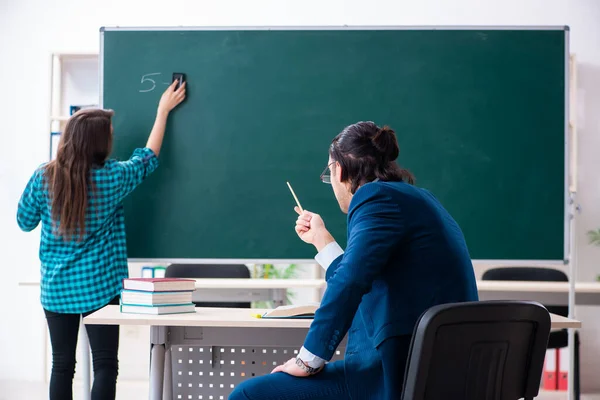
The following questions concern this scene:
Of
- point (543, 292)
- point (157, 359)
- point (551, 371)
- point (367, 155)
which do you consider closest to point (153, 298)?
point (157, 359)

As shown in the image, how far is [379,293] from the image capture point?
1.82 m

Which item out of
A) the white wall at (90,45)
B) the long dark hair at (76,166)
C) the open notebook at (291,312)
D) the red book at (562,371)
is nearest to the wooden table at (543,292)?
the red book at (562,371)

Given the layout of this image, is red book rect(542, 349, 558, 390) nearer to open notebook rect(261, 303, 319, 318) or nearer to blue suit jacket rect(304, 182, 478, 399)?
open notebook rect(261, 303, 319, 318)

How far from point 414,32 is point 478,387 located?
1918mm

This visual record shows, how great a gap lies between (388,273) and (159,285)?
3.37 feet

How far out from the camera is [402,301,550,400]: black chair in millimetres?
1598

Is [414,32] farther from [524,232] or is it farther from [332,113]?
[524,232]

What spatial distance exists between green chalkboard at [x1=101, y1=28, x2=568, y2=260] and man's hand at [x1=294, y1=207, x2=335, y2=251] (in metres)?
0.89

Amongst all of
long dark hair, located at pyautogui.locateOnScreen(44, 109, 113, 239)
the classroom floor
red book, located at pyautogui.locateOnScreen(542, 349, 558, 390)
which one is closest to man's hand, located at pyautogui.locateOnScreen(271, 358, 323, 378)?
long dark hair, located at pyautogui.locateOnScreen(44, 109, 113, 239)

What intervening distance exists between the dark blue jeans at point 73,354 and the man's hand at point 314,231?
3.25 feet

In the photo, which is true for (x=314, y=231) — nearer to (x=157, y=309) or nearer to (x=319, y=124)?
(x=157, y=309)

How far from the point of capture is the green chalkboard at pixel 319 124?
125 inches

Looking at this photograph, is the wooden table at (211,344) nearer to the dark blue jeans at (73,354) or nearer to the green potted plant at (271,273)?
the dark blue jeans at (73,354)

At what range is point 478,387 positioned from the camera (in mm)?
1693
